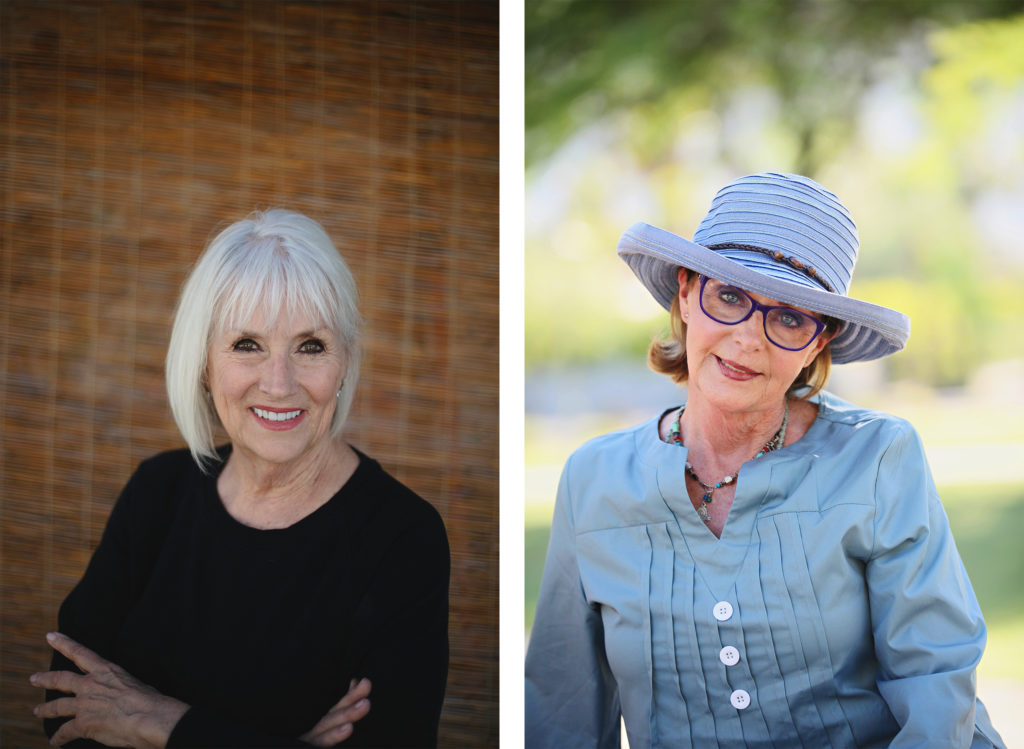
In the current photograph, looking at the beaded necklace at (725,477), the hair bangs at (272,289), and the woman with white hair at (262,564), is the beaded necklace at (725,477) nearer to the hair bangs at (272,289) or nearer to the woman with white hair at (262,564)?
the woman with white hair at (262,564)

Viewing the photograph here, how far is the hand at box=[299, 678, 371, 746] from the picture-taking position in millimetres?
2477

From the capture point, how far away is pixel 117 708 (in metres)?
2.54

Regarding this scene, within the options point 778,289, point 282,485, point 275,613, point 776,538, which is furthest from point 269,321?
point 776,538

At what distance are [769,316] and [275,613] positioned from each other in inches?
60.7

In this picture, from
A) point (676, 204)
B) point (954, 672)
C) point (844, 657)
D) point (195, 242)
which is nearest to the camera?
point (954, 672)

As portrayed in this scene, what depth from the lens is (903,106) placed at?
599 cm

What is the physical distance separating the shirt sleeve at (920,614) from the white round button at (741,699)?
0.31 metres

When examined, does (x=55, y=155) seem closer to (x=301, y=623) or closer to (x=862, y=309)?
(x=301, y=623)

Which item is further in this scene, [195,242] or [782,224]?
[195,242]

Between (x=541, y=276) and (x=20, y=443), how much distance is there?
201 inches

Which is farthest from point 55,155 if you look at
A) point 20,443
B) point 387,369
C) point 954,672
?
point 954,672

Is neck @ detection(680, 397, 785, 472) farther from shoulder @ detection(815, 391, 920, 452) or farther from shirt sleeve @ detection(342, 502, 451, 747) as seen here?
shirt sleeve @ detection(342, 502, 451, 747)

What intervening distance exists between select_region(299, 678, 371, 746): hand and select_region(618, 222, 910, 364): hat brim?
1.35 m

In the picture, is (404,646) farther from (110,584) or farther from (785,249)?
(785,249)
